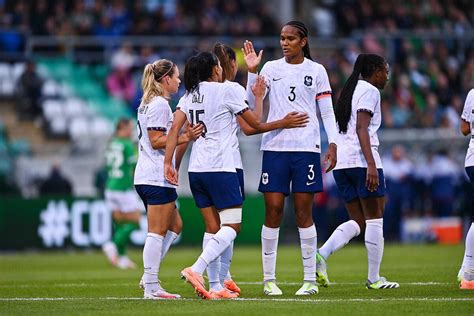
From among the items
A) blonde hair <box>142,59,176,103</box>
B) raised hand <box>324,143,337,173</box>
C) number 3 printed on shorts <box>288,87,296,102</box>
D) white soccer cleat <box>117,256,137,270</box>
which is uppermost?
blonde hair <box>142,59,176,103</box>

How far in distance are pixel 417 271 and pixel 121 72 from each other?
626 inches

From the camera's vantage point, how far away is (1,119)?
98.9 ft

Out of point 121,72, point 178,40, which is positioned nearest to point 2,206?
point 121,72

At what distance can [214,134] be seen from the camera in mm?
12383

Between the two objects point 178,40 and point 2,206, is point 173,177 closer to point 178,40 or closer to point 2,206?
point 2,206

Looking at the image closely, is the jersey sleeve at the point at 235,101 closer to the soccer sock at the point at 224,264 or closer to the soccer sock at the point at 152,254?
the soccer sock at the point at 152,254

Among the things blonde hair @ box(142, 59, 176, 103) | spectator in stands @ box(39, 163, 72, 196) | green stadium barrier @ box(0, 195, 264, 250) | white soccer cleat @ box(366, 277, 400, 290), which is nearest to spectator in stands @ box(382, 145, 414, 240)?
green stadium barrier @ box(0, 195, 264, 250)

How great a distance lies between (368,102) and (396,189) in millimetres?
17598

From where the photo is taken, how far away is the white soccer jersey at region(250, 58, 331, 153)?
506 inches

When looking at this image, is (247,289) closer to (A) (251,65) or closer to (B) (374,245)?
(B) (374,245)

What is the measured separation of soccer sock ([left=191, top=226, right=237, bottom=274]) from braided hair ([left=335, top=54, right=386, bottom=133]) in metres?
2.42

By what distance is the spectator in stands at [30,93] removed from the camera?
30.0m

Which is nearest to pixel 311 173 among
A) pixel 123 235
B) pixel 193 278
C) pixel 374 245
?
pixel 374 245

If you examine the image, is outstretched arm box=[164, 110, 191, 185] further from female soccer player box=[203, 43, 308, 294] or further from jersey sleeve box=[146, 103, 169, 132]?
female soccer player box=[203, 43, 308, 294]
